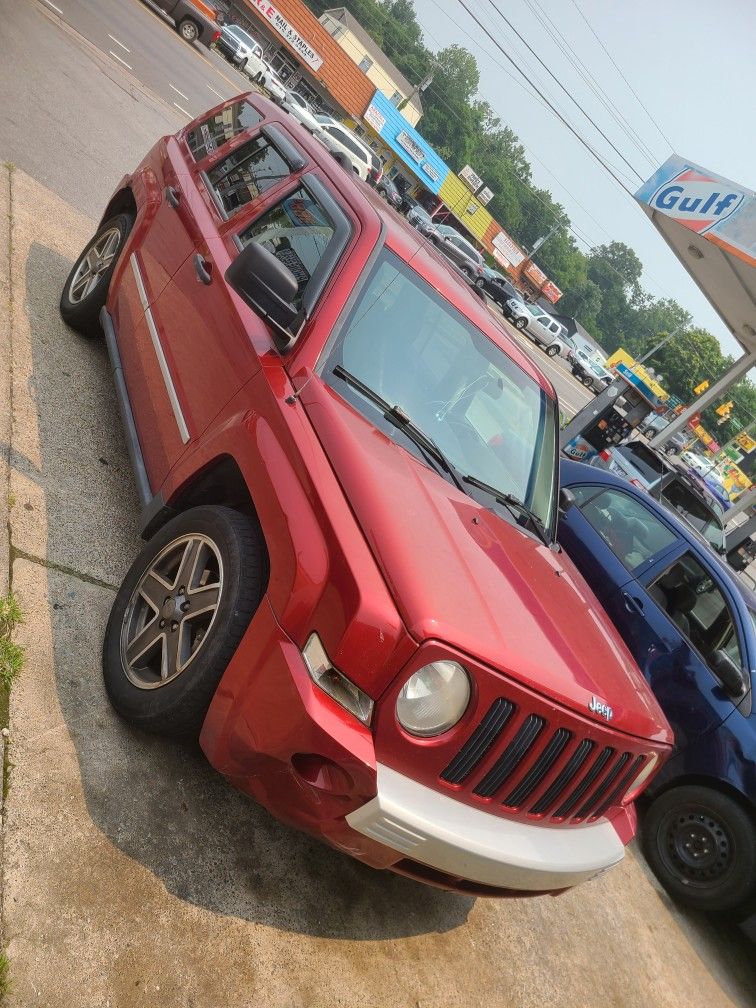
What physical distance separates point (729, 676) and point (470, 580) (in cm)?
282

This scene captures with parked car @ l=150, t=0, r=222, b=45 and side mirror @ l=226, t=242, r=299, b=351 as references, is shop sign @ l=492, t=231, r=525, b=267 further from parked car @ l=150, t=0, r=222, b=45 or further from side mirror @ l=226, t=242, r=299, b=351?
side mirror @ l=226, t=242, r=299, b=351

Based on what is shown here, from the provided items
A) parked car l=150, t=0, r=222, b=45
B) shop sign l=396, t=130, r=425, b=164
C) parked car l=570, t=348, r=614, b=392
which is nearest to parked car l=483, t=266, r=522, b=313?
parked car l=570, t=348, r=614, b=392

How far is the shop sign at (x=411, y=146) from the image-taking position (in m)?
49.9

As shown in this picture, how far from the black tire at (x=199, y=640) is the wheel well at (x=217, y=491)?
98mm

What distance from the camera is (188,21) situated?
84.7 feet

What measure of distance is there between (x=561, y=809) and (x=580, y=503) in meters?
3.72

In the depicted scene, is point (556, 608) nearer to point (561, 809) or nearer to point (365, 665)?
point (561, 809)

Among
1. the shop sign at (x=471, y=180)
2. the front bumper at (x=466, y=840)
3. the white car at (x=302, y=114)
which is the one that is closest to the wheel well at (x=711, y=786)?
the front bumper at (x=466, y=840)

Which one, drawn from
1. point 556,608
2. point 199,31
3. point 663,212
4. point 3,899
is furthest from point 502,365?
point 199,31

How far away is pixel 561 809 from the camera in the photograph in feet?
8.62

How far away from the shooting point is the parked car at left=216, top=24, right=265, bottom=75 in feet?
96.1

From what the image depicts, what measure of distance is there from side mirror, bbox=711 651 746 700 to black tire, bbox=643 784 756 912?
0.60 meters

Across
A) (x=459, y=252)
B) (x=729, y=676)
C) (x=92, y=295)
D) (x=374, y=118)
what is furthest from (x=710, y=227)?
(x=374, y=118)

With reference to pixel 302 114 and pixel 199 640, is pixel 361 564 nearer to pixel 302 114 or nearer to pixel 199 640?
pixel 199 640
